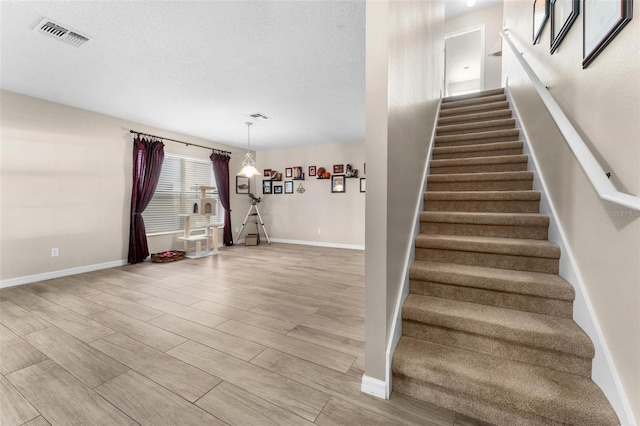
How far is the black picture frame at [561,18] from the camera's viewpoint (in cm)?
149

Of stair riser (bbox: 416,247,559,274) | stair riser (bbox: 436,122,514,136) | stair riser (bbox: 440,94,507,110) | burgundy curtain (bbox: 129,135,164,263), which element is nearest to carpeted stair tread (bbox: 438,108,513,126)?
stair riser (bbox: 436,122,514,136)

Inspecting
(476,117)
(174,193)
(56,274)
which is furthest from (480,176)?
(56,274)

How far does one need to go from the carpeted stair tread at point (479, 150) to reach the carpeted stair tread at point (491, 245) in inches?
46.8

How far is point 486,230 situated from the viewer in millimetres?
1986

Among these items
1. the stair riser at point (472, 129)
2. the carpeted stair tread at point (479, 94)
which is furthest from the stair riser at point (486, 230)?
the carpeted stair tread at point (479, 94)

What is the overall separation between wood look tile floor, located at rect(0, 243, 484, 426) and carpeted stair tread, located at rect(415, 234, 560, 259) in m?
0.90

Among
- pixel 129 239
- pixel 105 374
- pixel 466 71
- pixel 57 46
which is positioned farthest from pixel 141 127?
pixel 466 71

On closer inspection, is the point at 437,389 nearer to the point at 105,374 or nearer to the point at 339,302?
the point at 339,302

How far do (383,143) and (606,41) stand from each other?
3.44ft

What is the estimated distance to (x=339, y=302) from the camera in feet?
8.64

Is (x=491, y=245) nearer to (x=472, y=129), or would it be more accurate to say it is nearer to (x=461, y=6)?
(x=472, y=129)

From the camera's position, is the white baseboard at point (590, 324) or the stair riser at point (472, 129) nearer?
the white baseboard at point (590, 324)

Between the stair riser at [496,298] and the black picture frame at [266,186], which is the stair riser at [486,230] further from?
the black picture frame at [266,186]

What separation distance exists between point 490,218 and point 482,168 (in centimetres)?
79
